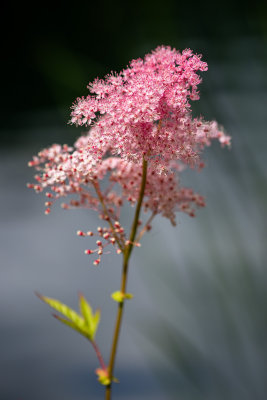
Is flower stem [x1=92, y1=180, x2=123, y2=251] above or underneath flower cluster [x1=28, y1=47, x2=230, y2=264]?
underneath

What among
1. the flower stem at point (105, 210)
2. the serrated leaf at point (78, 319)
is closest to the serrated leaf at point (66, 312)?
the serrated leaf at point (78, 319)

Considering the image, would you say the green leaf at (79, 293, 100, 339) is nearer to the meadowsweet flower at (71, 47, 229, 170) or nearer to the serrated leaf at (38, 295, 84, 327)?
the serrated leaf at (38, 295, 84, 327)

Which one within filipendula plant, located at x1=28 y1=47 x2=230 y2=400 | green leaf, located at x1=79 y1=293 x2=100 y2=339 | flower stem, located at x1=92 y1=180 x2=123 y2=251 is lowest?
green leaf, located at x1=79 y1=293 x2=100 y2=339

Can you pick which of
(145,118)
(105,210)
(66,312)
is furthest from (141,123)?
(66,312)

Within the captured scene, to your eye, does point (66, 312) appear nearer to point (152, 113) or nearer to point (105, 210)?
point (105, 210)

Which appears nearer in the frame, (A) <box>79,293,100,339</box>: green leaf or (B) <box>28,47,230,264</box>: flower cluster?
(B) <box>28,47,230,264</box>: flower cluster

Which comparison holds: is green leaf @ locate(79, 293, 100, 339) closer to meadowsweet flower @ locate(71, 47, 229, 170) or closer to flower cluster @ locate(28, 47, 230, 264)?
flower cluster @ locate(28, 47, 230, 264)

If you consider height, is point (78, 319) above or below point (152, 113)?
below

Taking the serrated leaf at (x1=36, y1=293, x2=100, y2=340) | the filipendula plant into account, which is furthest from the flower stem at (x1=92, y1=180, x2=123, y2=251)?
the serrated leaf at (x1=36, y1=293, x2=100, y2=340)

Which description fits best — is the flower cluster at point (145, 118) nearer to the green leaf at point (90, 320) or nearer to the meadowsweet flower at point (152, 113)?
the meadowsweet flower at point (152, 113)

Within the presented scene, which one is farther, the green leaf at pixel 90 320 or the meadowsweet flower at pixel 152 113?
the green leaf at pixel 90 320

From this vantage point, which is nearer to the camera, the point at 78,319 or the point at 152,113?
the point at 152,113
